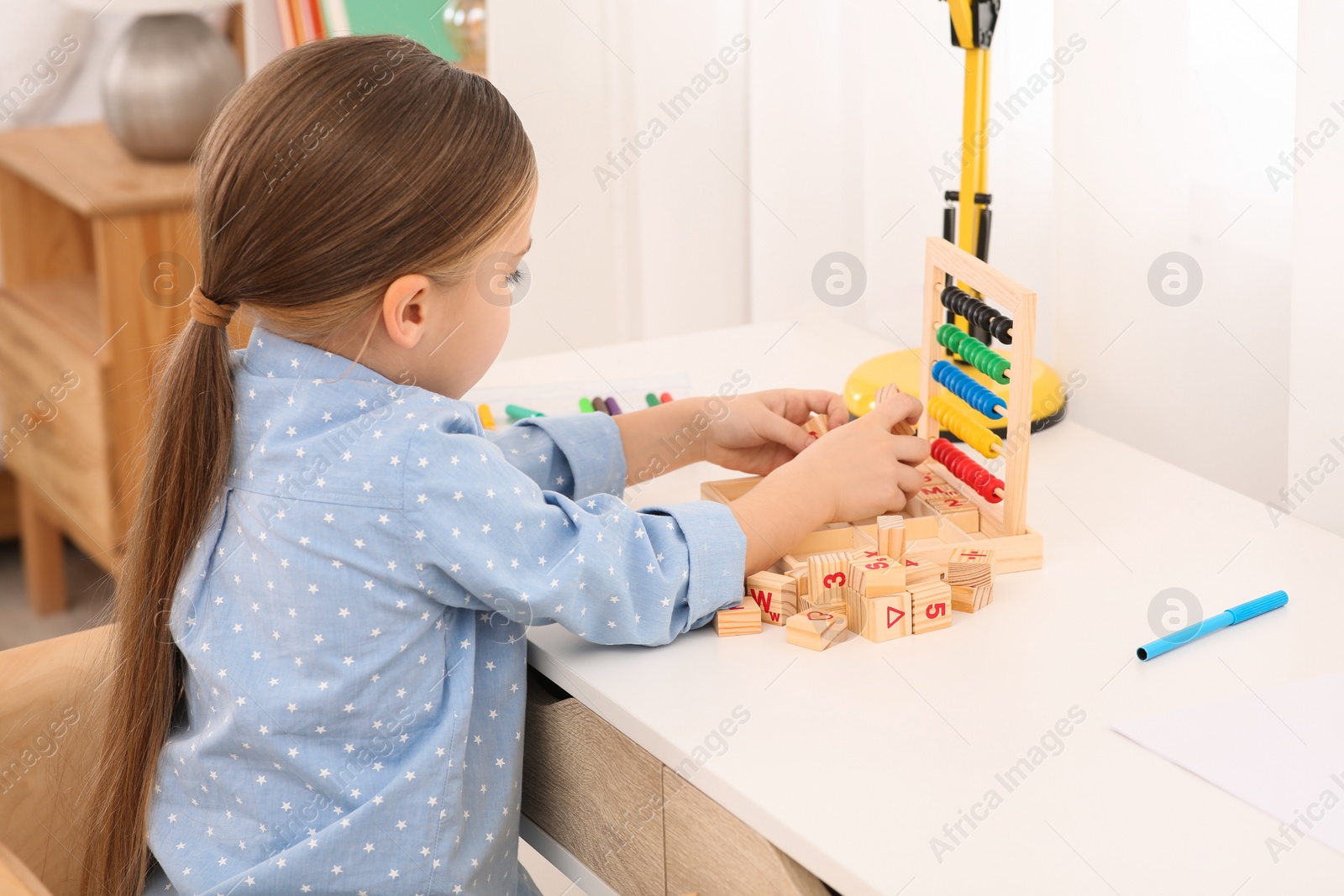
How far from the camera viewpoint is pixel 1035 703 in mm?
840

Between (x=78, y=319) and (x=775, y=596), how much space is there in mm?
1926

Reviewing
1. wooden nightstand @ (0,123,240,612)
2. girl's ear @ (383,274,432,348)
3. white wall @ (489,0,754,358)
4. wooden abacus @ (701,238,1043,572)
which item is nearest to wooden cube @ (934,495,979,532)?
wooden abacus @ (701,238,1043,572)

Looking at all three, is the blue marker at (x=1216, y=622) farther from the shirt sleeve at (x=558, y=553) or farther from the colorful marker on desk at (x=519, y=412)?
the colorful marker on desk at (x=519, y=412)

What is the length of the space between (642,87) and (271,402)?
4.82 ft

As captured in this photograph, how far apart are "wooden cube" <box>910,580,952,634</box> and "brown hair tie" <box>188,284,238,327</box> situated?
491 millimetres

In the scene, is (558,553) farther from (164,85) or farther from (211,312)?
(164,85)

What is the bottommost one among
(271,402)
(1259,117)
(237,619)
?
(237,619)

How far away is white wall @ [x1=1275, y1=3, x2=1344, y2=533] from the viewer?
113 cm

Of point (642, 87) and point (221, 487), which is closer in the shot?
point (221, 487)

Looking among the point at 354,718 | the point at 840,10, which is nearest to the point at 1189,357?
the point at 840,10

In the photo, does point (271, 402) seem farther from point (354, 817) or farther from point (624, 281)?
point (624, 281)

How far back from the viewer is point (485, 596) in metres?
0.86

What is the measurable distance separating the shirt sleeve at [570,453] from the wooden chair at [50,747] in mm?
346

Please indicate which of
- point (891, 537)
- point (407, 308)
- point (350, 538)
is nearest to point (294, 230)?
point (407, 308)
